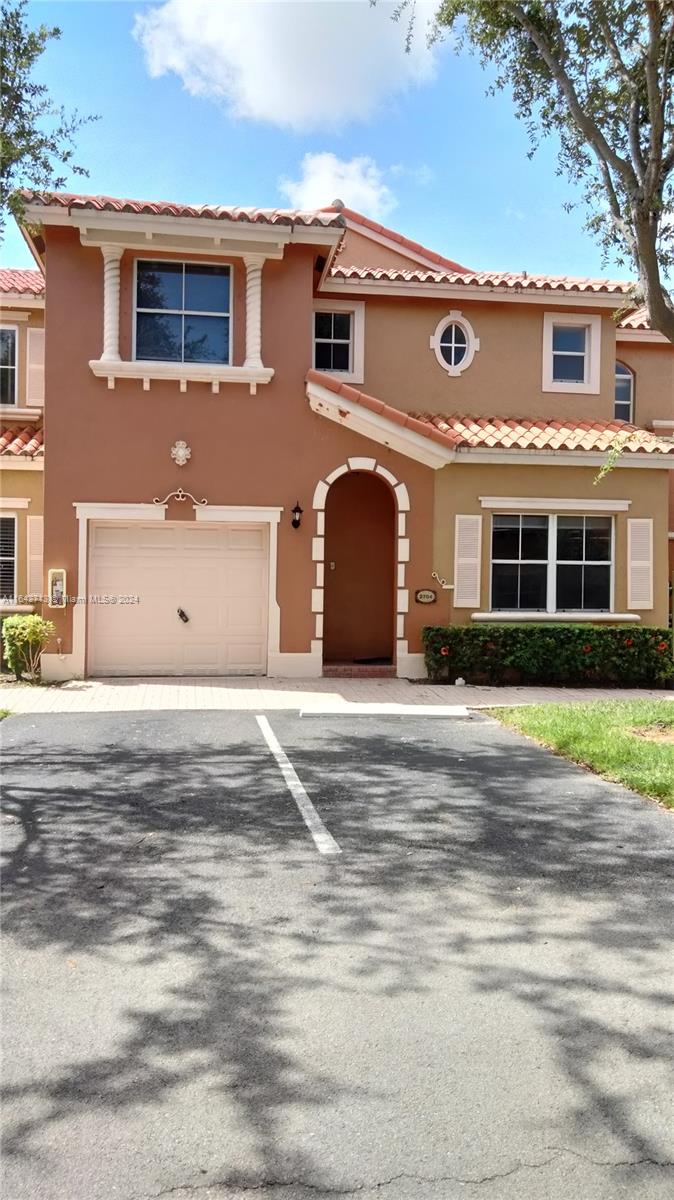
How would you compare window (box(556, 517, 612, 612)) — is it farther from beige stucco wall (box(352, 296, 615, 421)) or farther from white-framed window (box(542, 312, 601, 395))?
white-framed window (box(542, 312, 601, 395))

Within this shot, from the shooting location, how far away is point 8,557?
51.2 ft

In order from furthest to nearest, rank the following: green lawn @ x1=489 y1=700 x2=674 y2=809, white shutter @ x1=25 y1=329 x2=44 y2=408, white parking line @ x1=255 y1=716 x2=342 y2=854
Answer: white shutter @ x1=25 y1=329 x2=44 y2=408
green lawn @ x1=489 y1=700 x2=674 y2=809
white parking line @ x1=255 y1=716 x2=342 y2=854

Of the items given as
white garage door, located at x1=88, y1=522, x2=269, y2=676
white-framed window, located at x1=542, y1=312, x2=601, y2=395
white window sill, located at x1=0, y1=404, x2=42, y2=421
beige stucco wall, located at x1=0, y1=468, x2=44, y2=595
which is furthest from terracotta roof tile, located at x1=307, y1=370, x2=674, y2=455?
white window sill, located at x1=0, y1=404, x2=42, y2=421

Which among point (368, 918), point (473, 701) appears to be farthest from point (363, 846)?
point (473, 701)

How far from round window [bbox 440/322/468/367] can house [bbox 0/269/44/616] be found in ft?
25.4

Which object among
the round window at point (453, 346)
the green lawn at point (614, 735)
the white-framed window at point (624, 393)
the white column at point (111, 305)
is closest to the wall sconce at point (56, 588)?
the white column at point (111, 305)

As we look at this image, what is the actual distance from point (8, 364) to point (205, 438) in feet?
19.4

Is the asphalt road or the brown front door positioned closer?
the asphalt road

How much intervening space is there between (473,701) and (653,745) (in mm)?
4094

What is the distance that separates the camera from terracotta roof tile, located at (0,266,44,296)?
1695 centimetres

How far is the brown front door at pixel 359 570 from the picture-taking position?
16.3m

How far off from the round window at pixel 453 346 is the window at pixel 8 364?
857 centimetres

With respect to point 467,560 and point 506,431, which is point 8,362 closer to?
point 506,431

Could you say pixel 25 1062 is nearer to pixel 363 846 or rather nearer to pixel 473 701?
pixel 363 846
